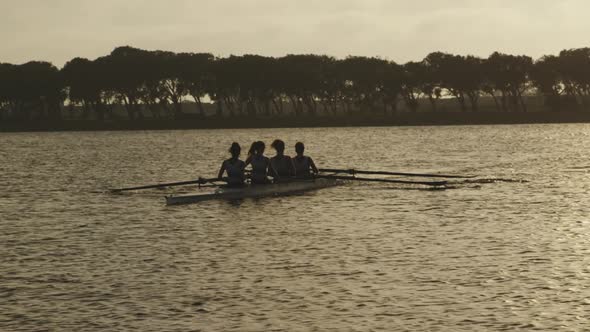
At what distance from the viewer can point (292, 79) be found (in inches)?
6786

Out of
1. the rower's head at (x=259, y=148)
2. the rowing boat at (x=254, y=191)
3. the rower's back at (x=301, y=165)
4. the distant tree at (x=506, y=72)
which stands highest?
the distant tree at (x=506, y=72)

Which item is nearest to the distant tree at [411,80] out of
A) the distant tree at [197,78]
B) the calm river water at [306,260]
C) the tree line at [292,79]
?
the tree line at [292,79]

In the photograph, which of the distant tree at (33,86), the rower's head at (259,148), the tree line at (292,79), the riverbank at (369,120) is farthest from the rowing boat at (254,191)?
the distant tree at (33,86)

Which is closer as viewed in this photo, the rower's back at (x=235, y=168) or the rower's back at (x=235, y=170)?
the rower's back at (x=235, y=168)

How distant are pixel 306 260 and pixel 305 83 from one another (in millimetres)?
149018

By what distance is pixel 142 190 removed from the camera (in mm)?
48625

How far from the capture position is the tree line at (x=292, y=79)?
172 meters

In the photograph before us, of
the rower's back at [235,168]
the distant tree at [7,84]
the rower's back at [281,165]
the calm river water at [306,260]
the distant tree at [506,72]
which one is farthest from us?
the distant tree at [7,84]

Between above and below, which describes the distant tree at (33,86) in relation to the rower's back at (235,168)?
above

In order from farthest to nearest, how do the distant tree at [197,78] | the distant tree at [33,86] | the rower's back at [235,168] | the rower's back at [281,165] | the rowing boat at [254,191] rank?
the distant tree at [33,86], the distant tree at [197,78], the rower's back at [281,165], the rowing boat at [254,191], the rower's back at [235,168]

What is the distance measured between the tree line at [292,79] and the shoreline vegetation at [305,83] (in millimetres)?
177

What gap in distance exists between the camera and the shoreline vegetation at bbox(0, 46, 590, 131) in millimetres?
172250

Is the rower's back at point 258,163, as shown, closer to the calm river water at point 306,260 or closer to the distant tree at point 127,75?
the calm river water at point 306,260

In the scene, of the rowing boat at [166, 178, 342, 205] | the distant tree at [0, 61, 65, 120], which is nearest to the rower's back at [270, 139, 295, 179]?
the rowing boat at [166, 178, 342, 205]
